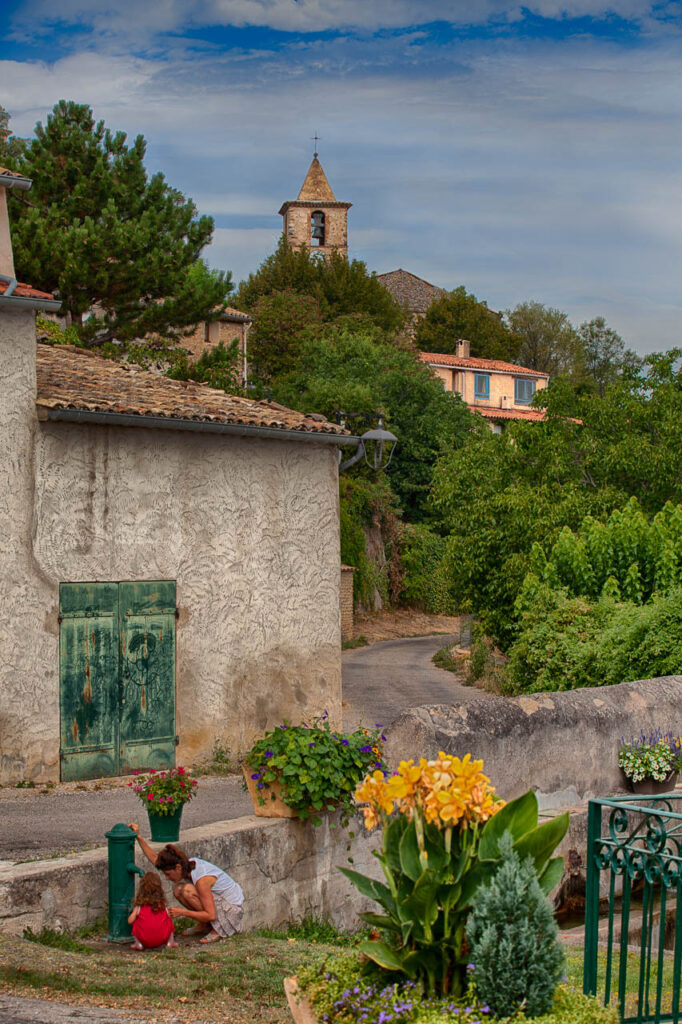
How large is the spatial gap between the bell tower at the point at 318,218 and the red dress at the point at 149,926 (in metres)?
61.2

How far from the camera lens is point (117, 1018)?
16.5 ft

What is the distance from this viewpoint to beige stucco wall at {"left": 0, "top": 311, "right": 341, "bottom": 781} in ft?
38.5

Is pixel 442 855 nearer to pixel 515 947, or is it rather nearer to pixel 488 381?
pixel 515 947

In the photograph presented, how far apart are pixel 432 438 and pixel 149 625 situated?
92.6 feet

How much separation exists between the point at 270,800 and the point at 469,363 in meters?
47.7

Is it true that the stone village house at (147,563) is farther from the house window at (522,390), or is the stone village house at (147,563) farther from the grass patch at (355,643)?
the house window at (522,390)

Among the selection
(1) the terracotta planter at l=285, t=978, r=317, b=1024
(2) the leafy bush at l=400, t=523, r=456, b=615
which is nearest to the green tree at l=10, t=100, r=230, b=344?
(2) the leafy bush at l=400, t=523, r=456, b=615

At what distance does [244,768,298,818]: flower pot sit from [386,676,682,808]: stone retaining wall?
1.08 metres

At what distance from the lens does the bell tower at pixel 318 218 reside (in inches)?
2579

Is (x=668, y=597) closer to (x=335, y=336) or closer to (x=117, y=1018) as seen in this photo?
(x=117, y=1018)

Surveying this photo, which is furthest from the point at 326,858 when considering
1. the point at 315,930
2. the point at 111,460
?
the point at 111,460

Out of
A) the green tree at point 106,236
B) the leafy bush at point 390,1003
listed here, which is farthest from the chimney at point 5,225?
the leafy bush at point 390,1003

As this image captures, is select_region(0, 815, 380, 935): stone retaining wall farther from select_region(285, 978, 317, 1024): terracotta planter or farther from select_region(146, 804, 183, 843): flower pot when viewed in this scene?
select_region(285, 978, 317, 1024): terracotta planter

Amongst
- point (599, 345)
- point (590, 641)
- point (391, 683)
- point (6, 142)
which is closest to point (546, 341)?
point (599, 345)
